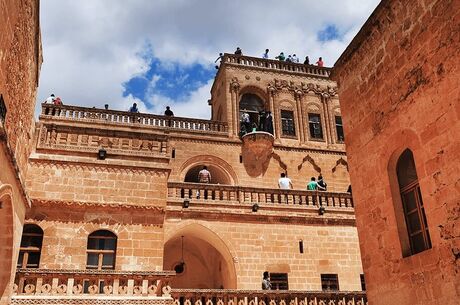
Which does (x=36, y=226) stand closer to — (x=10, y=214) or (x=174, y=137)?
(x=10, y=214)

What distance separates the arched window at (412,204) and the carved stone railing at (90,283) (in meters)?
5.73

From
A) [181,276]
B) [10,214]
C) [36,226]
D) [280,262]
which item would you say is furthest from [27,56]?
[181,276]

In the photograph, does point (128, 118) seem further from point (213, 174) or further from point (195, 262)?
point (195, 262)

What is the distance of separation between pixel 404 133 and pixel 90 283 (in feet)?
24.2

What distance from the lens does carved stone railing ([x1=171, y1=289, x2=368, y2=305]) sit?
436 inches

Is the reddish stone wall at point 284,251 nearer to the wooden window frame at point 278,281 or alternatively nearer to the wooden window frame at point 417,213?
the wooden window frame at point 278,281

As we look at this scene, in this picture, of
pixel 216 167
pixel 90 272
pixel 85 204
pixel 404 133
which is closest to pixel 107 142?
pixel 85 204

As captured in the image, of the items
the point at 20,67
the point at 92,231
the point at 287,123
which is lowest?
the point at 92,231

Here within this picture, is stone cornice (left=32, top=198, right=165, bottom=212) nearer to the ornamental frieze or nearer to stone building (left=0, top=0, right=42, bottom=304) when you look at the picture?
stone building (left=0, top=0, right=42, bottom=304)

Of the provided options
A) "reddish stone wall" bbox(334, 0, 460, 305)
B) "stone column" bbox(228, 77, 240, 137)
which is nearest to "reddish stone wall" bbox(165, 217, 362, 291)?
"reddish stone wall" bbox(334, 0, 460, 305)

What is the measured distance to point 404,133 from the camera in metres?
7.35

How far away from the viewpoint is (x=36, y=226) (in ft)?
37.1

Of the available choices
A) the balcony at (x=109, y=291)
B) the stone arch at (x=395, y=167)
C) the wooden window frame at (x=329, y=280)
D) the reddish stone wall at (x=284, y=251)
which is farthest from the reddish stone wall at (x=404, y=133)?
the wooden window frame at (x=329, y=280)

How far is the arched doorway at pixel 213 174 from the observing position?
19.4 m
